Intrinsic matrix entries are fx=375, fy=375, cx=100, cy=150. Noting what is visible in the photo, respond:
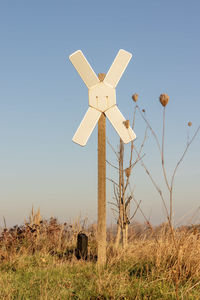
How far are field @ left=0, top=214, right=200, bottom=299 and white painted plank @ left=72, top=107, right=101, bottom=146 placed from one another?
211cm

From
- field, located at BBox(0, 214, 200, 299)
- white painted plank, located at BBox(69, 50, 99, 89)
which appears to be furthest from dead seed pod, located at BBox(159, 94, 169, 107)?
white painted plank, located at BBox(69, 50, 99, 89)

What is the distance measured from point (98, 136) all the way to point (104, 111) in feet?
1.68

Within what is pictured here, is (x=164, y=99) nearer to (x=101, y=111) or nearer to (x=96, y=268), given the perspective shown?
(x=101, y=111)

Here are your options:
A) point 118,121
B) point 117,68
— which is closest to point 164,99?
point 118,121

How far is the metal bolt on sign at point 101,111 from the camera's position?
22.2 feet

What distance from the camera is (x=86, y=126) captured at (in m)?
6.79

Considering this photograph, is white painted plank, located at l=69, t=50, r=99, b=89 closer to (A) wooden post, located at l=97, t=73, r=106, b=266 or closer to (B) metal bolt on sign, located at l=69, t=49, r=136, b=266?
(B) metal bolt on sign, located at l=69, t=49, r=136, b=266

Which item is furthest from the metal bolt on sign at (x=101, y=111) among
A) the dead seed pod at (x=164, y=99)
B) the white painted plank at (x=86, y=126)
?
the dead seed pod at (x=164, y=99)

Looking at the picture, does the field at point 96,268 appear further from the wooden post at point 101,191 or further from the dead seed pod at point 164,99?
the dead seed pod at point 164,99

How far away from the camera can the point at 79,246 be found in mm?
8188

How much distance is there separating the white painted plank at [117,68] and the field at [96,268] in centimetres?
294

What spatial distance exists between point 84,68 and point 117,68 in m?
0.62

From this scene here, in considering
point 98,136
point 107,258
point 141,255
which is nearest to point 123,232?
point 107,258

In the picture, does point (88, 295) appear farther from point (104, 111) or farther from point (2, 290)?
point (104, 111)
